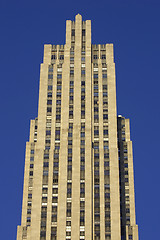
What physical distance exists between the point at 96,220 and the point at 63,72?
2078 inches

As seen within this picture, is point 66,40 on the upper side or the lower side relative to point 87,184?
upper

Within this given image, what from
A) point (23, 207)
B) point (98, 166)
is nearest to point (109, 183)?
point (98, 166)

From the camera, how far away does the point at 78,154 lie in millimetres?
163375

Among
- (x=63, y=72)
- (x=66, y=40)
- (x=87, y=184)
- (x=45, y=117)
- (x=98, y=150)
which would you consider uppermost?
(x=66, y=40)

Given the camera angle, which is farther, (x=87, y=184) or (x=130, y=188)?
(x=130, y=188)

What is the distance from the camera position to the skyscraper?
507ft

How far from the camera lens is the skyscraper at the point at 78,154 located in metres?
155

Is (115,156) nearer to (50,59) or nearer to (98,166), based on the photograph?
(98,166)

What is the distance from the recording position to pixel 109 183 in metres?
160

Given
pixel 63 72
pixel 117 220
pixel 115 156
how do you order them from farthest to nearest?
pixel 63 72 → pixel 115 156 → pixel 117 220

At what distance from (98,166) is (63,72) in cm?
3681

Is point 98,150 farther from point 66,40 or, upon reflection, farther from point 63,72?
point 66,40

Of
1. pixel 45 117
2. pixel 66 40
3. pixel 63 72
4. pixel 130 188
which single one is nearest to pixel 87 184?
pixel 130 188

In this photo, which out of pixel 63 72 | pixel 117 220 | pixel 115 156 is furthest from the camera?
pixel 63 72
